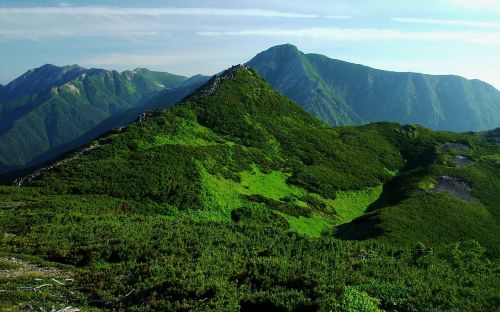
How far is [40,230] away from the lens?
35156mm

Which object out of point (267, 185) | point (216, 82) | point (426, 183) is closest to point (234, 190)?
point (267, 185)

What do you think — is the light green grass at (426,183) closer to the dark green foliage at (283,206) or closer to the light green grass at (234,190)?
the light green grass at (234,190)

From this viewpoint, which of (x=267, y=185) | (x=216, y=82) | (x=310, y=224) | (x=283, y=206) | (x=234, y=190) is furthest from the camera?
(x=216, y=82)

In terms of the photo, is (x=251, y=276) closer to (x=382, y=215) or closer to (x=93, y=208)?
(x=93, y=208)

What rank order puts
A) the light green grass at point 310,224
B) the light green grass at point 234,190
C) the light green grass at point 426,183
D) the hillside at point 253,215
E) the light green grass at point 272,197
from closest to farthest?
the hillside at point 253,215
the light green grass at point 234,190
the light green grass at point 272,197
the light green grass at point 310,224
the light green grass at point 426,183

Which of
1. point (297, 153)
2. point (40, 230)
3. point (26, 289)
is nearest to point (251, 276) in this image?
point (26, 289)

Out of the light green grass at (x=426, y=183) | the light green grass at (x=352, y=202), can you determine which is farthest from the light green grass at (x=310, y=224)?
the light green grass at (x=426, y=183)

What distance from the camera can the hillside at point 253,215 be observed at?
23.4 metres

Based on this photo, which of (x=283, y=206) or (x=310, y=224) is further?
(x=283, y=206)

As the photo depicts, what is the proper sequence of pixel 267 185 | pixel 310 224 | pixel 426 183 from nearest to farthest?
pixel 310 224 → pixel 267 185 → pixel 426 183

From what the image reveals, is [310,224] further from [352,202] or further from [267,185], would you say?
[352,202]

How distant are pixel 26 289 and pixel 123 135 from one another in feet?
168

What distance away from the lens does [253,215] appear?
190ft

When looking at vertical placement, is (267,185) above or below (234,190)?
below
